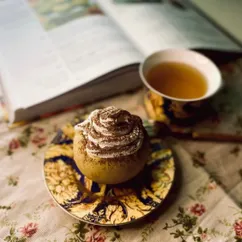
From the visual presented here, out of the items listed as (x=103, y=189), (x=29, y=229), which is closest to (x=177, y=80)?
(x=103, y=189)

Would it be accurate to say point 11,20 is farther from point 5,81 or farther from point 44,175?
point 44,175

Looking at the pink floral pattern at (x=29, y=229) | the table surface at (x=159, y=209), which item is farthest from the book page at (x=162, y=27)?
the pink floral pattern at (x=29, y=229)

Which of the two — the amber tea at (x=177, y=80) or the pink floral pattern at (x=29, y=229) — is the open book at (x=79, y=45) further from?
the pink floral pattern at (x=29, y=229)

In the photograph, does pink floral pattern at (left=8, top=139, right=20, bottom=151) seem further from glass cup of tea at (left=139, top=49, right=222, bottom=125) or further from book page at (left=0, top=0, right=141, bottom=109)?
glass cup of tea at (left=139, top=49, right=222, bottom=125)

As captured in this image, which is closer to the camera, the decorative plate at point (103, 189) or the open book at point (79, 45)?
the decorative plate at point (103, 189)

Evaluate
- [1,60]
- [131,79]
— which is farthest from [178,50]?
[1,60]

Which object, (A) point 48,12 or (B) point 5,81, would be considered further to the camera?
(A) point 48,12
